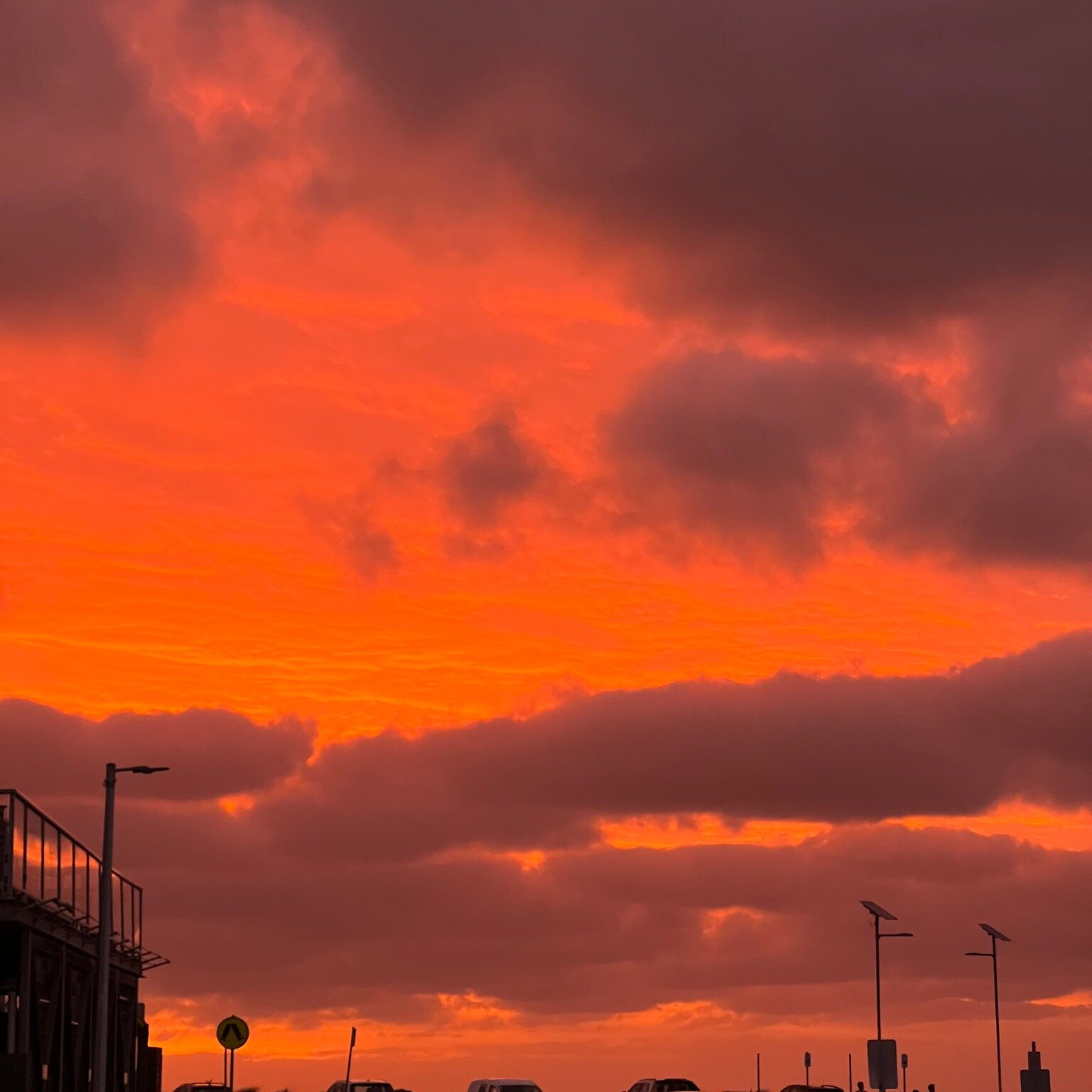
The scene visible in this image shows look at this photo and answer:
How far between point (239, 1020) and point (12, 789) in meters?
11.2

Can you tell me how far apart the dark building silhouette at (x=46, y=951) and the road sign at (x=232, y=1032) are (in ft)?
13.5

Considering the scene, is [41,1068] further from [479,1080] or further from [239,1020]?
[479,1080]

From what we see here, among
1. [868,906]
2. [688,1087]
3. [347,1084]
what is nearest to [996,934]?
[868,906]

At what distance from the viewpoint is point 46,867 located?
5128 cm

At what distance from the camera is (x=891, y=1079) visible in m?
73.9

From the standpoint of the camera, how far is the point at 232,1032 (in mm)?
55656

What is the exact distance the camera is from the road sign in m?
55.4

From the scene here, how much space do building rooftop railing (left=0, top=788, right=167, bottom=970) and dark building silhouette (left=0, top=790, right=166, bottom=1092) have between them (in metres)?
0.03

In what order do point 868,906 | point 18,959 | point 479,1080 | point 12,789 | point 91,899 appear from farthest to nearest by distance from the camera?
point 868,906, point 479,1080, point 91,899, point 18,959, point 12,789

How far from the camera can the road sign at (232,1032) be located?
182 ft

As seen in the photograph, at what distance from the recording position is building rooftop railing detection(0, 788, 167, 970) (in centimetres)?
4741

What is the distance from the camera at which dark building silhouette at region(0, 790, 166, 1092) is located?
157ft

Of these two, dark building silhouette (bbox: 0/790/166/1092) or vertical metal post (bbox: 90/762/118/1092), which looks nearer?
dark building silhouette (bbox: 0/790/166/1092)

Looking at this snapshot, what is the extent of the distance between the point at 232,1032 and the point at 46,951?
498cm
